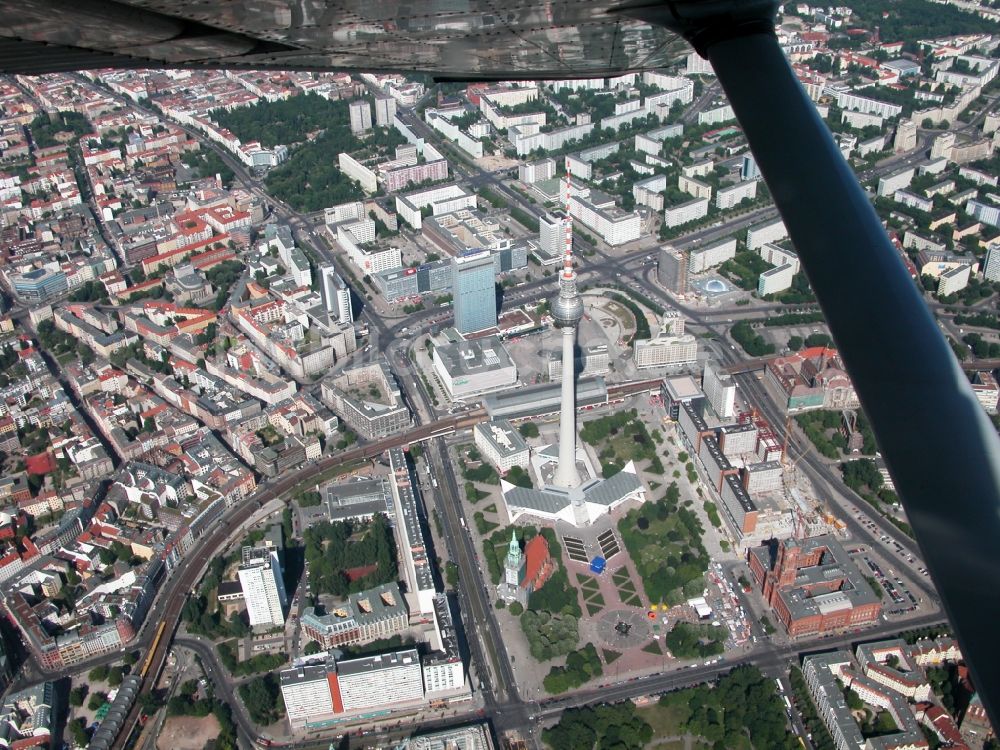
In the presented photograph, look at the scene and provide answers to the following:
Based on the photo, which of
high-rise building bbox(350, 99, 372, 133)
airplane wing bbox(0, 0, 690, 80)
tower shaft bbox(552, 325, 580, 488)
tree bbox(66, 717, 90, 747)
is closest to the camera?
airplane wing bbox(0, 0, 690, 80)

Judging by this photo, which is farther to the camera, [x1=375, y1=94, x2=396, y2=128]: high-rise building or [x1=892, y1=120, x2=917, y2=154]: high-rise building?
[x1=375, y1=94, x2=396, y2=128]: high-rise building

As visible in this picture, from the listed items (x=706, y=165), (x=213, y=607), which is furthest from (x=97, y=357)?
(x=706, y=165)

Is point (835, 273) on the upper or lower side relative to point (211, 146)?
lower

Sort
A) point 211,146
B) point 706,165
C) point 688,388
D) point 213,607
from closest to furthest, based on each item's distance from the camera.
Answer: point 213,607 < point 688,388 < point 706,165 < point 211,146

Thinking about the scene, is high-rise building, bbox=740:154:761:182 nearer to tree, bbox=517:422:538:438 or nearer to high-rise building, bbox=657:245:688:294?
high-rise building, bbox=657:245:688:294

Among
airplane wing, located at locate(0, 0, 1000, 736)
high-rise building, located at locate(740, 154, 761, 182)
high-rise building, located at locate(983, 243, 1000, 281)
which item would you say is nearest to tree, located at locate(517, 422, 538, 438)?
high-rise building, located at locate(983, 243, 1000, 281)

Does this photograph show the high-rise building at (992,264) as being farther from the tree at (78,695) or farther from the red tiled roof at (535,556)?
the tree at (78,695)

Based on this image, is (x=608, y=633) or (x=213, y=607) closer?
(x=608, y=633)

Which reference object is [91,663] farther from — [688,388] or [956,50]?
[956,50]
